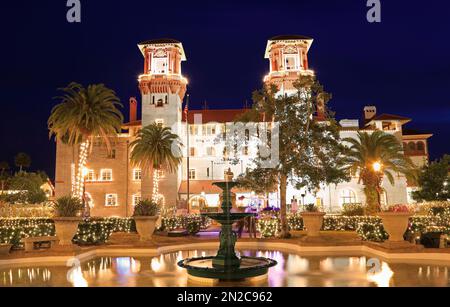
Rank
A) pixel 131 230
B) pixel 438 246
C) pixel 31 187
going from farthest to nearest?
pixel 31 187 → pixel 131 230 → pixel 438 246

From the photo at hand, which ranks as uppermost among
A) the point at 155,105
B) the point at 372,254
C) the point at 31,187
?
the point at 155,105

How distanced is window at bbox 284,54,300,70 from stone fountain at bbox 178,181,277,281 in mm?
44295

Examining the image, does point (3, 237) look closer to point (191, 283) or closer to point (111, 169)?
point (191, 283)

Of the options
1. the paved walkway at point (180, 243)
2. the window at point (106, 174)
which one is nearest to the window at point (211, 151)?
the window at point (106, 174)

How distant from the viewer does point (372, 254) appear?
51.7 ft

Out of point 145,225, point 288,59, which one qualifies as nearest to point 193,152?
point 288,59

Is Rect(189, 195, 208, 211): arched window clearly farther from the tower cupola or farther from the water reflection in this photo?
the water reflection

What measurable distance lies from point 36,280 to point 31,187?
61873 mm

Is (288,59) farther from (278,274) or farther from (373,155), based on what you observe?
(278,274)

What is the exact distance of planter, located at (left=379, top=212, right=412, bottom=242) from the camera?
1470 cm

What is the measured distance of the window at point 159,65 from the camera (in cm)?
5388

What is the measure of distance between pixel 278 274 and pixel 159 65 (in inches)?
1825

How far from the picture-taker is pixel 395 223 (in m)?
14.8
